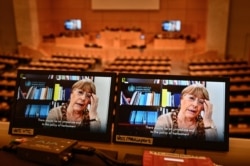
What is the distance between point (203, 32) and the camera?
53.0 ft

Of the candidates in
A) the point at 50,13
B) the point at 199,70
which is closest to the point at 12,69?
the point at 50,13

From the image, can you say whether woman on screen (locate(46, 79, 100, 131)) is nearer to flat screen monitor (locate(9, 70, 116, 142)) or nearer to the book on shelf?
flat screen monitor (locate(9, 70, 116, 142))

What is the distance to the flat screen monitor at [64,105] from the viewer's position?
5.07 ft

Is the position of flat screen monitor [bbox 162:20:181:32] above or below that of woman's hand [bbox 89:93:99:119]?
above

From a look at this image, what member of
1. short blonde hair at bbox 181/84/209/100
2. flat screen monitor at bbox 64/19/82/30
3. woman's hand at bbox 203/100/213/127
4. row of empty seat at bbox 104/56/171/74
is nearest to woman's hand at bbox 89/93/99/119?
short blonde hair at bbox 181/84/209/100

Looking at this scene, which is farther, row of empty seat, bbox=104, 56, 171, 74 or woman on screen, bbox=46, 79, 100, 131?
row of empty seat, bbox=104, 56, 171, 74

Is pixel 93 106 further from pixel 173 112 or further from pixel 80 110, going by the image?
pixel 173 112

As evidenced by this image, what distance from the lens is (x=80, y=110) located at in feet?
5.06

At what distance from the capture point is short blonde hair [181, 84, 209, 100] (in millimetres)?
1482

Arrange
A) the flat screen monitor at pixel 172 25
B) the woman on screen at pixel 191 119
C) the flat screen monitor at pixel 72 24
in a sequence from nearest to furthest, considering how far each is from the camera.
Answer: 1. the woman on screen at pixel 191 119
2. the flat screen monitor at pixel 172 25
3. the flat screen monitor at pixel 72 24

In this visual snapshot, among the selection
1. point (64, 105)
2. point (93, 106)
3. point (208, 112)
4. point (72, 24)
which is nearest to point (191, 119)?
point (208, 112)

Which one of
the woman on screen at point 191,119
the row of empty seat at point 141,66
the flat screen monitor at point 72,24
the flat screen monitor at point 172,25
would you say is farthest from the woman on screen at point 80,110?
the flat screen monitor at point 72,24

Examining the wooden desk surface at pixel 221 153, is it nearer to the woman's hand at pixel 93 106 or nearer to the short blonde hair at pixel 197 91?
the woman's hand at pixel 93 106

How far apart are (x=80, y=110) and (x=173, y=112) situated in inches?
18.9
